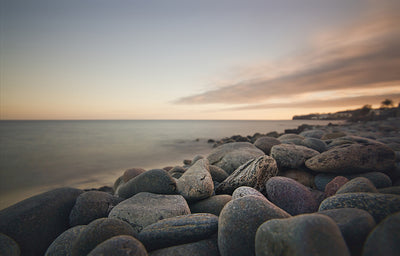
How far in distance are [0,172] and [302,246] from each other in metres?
12.9

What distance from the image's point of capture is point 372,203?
152 cm

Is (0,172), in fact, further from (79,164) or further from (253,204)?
(253,204)

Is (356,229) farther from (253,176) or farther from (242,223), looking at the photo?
(253,176)

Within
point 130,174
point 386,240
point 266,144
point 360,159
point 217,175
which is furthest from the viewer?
point 266,144

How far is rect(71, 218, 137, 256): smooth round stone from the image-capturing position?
1562mm

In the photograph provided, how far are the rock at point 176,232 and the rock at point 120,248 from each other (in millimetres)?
339

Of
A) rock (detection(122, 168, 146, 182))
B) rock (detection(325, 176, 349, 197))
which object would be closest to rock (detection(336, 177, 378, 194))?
rock (detection(325, 176, 349, 197))

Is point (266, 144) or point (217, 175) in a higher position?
point (266, 144)

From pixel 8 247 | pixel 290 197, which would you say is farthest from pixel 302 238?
pixel 8 247

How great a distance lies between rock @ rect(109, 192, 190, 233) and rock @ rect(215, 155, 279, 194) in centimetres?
80

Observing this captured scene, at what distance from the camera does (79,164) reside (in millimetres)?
10344

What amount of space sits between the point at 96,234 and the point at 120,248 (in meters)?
0.43

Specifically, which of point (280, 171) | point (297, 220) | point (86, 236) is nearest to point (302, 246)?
point (297, 220)

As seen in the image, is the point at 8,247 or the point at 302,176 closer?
the point at 8,247
